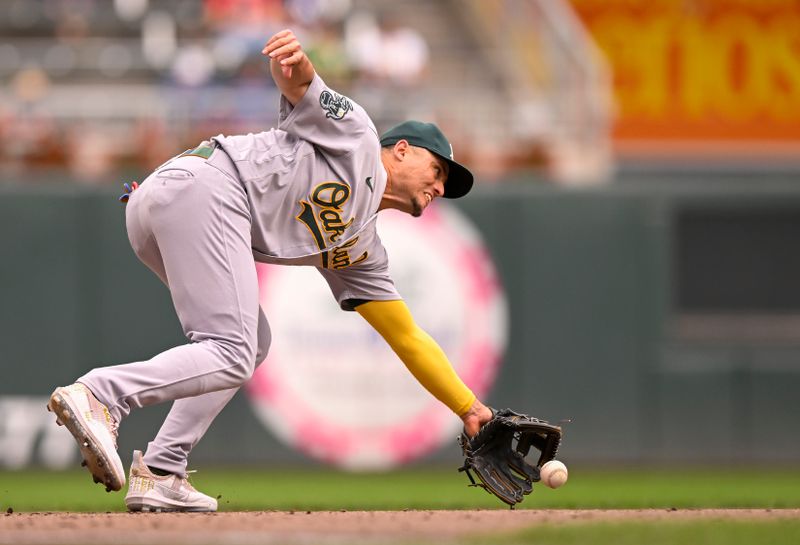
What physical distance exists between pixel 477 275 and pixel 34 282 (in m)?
2.94

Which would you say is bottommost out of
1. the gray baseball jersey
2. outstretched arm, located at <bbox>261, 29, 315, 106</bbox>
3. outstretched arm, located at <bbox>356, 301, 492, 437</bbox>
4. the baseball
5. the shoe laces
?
the baseball

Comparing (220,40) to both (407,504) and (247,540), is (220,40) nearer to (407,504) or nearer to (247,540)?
(407,504)

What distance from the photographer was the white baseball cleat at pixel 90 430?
13.5ft

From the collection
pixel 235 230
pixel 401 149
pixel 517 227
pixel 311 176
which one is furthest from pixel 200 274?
pixel 517 227

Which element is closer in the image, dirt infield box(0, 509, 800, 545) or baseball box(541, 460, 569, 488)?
dirt infield box(0, 509, 800, 545)

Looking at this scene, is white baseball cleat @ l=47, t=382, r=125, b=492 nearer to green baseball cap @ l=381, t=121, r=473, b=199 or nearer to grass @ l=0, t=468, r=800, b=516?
green baseball cap @ l=381, t=121, r=473, b=199

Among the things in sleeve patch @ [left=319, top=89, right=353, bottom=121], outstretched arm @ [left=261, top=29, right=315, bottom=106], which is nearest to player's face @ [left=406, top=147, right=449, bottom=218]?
sleeve patch @ [left=319, top=89, right=353, bottom=121]

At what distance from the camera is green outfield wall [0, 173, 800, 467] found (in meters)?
9.05

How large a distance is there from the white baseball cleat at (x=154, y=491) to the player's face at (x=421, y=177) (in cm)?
127

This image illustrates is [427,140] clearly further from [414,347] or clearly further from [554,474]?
[554,474]

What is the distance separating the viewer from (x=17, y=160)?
377 inches

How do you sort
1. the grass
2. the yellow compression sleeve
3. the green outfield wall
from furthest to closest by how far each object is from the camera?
the green outfield wall < the grass < the yellow compression sleeve

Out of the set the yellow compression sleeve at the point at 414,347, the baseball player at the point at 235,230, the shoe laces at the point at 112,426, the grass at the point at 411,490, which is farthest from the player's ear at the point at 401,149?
the grass at the point at 411,490

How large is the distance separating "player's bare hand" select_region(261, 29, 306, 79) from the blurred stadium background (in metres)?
A: 5.03
